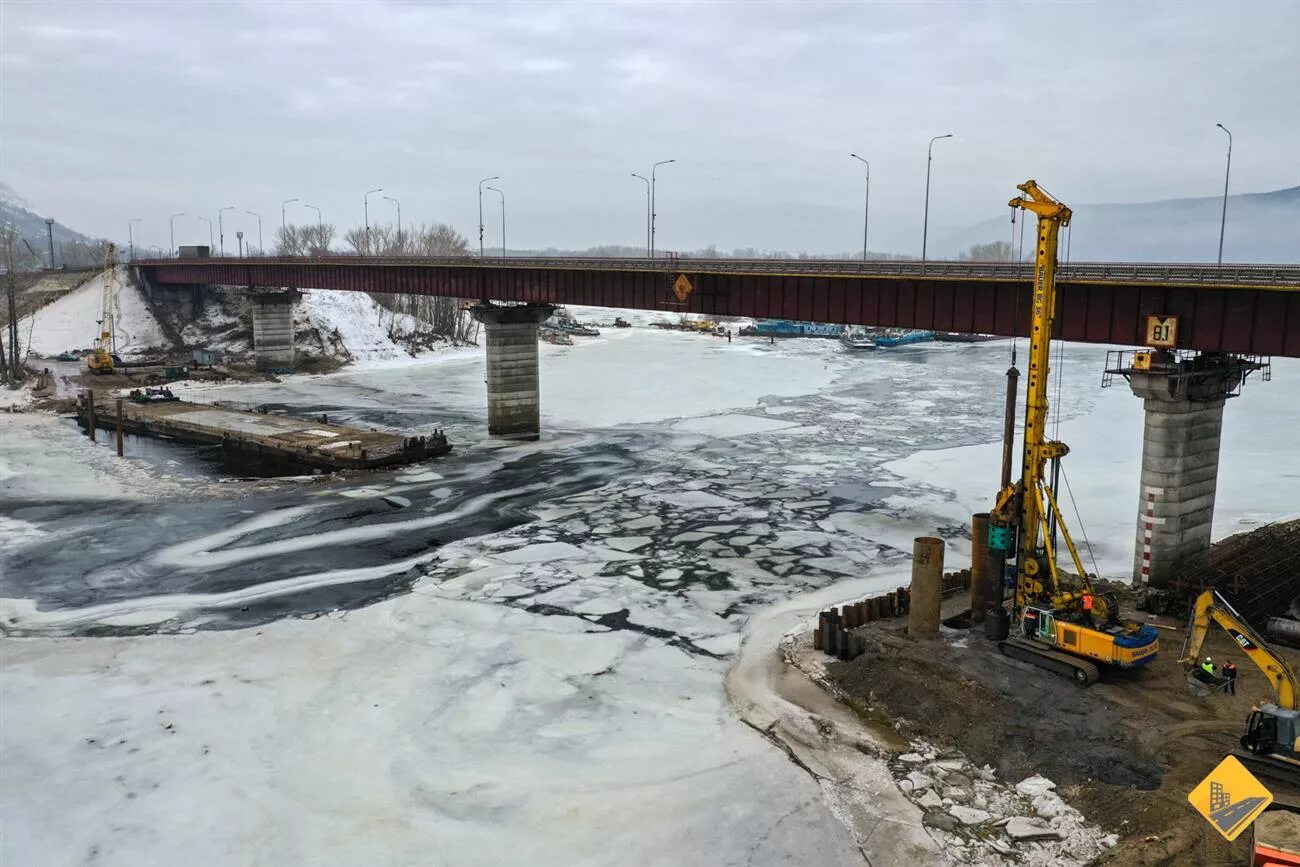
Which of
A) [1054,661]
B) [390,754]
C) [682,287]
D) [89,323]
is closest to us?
[390,754]

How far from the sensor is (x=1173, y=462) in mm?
29750

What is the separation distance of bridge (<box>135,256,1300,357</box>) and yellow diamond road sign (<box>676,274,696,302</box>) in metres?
0.07

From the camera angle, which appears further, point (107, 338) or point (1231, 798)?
point (107, 338)

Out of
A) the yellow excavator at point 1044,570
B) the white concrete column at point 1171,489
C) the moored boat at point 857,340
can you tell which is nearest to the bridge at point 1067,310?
the white concrete column at point 1171,489

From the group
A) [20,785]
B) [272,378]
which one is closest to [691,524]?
[20,785]

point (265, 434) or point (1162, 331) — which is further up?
point (1162, 331)

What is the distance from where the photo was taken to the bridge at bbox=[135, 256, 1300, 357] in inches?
1121

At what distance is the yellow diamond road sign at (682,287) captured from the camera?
48125 millimetres

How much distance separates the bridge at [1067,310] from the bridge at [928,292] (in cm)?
5

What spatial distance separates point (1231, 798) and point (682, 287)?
37819 mm

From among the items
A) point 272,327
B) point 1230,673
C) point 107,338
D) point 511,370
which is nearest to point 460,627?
point 1230,673

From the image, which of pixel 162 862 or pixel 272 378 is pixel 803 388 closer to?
pixel 272 378

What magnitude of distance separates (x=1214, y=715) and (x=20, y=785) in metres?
23.9

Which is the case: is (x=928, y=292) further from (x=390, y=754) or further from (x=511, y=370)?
(x=511, y=370)
